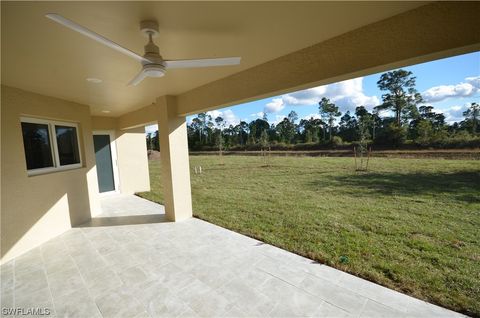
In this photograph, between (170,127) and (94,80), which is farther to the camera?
(170,127)

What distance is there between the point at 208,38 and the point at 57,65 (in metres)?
1.76

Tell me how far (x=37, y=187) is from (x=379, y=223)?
19.0 feet

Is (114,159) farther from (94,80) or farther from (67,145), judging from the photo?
(94,80)

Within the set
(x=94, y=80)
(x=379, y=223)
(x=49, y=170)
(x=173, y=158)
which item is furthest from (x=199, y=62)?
(x=379, y=223)

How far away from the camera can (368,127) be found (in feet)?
74.9

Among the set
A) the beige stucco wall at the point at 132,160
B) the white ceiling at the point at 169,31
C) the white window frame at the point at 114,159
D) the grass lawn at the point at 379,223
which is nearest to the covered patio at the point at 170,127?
the white ceiling at the point at 169,31

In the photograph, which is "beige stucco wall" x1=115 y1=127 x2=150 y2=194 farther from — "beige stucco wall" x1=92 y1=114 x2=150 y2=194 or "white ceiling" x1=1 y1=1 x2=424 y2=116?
"white ceiling" x1=1 y1=1 x2=424 y2=116

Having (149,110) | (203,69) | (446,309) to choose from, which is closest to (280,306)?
(446,309)

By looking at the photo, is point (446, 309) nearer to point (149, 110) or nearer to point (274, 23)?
point (274, 23)

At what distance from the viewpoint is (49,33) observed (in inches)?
64.5

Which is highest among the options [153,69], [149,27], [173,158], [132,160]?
[149,27]

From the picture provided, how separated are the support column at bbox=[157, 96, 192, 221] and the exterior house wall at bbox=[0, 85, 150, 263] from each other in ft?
5.63

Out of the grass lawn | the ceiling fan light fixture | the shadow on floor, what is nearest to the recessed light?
the ceiling fan light fixture

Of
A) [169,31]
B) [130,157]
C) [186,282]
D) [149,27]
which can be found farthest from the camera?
[130,157]
